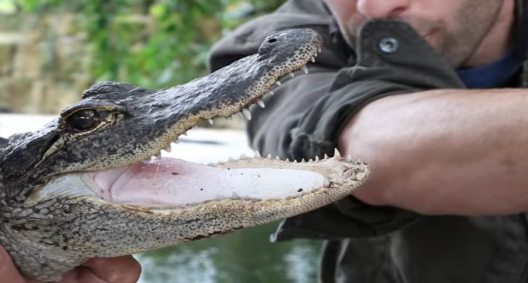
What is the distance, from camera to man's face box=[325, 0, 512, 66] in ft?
6.35

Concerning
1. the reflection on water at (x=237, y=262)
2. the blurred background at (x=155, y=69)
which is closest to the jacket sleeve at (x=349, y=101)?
the blurred background at (x=155, y=69)

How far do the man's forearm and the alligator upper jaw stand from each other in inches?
13.8

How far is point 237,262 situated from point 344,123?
187cm

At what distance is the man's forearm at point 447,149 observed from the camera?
1.57 metres

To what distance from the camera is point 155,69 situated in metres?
5.40

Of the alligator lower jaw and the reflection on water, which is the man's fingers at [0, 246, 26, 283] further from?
the reflection on water

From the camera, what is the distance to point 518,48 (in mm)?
2051

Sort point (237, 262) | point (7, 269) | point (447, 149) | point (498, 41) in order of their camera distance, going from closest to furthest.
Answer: point (7, 269), point (447, 149), point (498, 41), point (237, 262)

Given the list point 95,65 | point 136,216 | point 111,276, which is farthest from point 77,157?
point 95,65

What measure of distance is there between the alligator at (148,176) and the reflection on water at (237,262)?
1962 mm

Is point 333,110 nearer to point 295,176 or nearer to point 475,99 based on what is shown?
point 475,99

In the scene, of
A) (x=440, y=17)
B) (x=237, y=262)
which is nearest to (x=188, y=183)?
(x=440, y=17)

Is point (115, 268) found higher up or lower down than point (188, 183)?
lower down

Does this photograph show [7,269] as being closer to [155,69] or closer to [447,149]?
[447,149]
